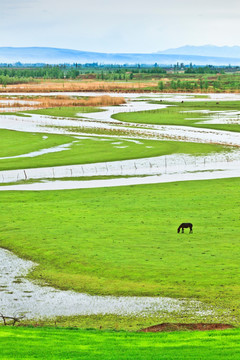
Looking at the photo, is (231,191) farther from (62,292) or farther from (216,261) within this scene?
(62,292)

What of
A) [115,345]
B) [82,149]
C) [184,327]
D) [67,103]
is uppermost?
[67,103]

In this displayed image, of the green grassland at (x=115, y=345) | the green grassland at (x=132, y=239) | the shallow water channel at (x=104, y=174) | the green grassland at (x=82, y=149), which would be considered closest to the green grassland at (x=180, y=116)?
Answer: the shallow water channel at (x=104, y=174)

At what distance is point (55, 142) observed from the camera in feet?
249

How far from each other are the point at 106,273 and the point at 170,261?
3.16 meters

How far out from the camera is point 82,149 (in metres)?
70.0

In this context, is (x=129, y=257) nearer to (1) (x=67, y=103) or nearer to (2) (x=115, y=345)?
(2) (x=115, y=345)

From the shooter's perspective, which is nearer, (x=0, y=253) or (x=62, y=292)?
(x=62, y=292)

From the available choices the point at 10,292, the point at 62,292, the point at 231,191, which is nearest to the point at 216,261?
the point at 62,292

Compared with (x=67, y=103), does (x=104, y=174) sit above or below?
below

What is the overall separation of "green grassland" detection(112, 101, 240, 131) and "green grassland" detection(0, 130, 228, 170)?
19.7 m

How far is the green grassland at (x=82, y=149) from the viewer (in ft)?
204

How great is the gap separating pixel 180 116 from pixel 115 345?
9059 cm

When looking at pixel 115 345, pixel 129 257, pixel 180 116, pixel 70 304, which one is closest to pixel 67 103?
pixel 180 116

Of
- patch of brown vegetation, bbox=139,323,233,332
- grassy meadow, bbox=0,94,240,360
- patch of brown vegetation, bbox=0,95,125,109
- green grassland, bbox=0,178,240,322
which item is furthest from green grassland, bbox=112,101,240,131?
patch of brown vegetation, bbox=139,323,233,332
